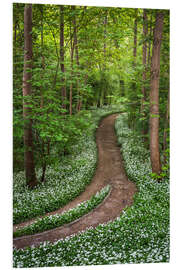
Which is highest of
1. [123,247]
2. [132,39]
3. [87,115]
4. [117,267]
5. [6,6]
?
[132,39]

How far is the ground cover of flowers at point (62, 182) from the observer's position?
324 cm

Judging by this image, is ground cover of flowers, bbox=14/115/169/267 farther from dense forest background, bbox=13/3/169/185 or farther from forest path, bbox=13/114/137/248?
dense forest background, bbox=13/3/169/185

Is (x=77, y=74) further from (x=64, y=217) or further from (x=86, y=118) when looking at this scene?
(x=64, y=217)

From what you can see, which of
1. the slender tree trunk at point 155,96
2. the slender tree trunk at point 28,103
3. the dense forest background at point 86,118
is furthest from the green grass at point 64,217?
the slender tree trunk at point 155,96

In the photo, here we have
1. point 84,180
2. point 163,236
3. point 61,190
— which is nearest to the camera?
point 163,236

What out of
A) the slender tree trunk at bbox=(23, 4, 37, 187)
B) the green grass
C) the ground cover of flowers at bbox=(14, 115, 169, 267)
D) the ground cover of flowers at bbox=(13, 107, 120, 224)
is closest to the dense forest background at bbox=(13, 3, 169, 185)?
the slender tree trunk at bbox=(23, 4, 37, 187)

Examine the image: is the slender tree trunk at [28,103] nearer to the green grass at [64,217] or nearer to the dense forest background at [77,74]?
the dense forest background at [77,74]

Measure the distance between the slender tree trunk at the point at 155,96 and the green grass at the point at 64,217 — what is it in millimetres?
1382

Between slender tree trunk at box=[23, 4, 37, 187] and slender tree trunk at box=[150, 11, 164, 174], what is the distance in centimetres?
250

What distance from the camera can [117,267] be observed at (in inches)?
104
